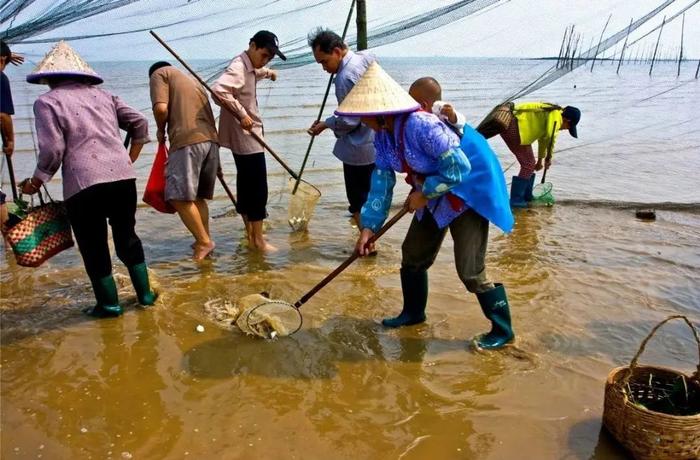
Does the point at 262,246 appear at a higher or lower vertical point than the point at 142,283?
lower

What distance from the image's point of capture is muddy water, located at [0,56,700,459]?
2.54m

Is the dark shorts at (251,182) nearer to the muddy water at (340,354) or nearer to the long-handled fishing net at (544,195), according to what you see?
the muddy water at (340,354)

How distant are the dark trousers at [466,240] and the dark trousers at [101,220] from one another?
182 cm

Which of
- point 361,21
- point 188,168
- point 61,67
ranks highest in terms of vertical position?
point 361,21

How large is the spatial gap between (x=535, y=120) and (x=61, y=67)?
16.5 feet

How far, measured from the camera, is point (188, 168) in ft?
14.6

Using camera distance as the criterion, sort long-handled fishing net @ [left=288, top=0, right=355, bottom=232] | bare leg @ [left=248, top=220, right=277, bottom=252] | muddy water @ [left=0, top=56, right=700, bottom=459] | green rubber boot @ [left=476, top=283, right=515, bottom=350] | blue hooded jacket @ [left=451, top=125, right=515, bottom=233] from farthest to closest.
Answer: long-handled fishing net @ [left=288, top=0, right=355, bottom=232] → bare leg @ [left=248, top=220, right=277, bottom=252] → green rubber boot @ [left=476, top=283, right=515, bottom=350] → blue hooded jacket @ [left=451, top=125, right=515, bottom=233] → muddy water @ [left=0, top=56, right=700, bottom=459]

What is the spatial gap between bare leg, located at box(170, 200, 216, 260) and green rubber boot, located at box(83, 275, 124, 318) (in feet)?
3.49

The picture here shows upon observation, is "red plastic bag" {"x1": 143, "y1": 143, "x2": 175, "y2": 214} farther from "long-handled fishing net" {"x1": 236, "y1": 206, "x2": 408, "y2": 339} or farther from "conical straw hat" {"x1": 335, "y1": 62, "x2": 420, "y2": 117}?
"conical straw hat" {"x1": 335, "y1": 62, "x2": 420, "y2": 117}

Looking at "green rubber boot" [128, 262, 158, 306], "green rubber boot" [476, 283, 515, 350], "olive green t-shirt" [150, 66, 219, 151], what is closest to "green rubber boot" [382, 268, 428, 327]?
"green rubber boot" [476, 283, 515, 350]

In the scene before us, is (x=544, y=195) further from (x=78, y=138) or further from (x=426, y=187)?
(x=78, y=138)

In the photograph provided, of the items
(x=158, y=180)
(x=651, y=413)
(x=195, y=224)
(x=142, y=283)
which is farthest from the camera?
(x=195, y=224)

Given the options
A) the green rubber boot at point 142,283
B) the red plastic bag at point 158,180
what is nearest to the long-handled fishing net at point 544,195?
the red plastic bag at point 158,180

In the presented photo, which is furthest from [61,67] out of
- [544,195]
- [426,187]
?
[544,195]
